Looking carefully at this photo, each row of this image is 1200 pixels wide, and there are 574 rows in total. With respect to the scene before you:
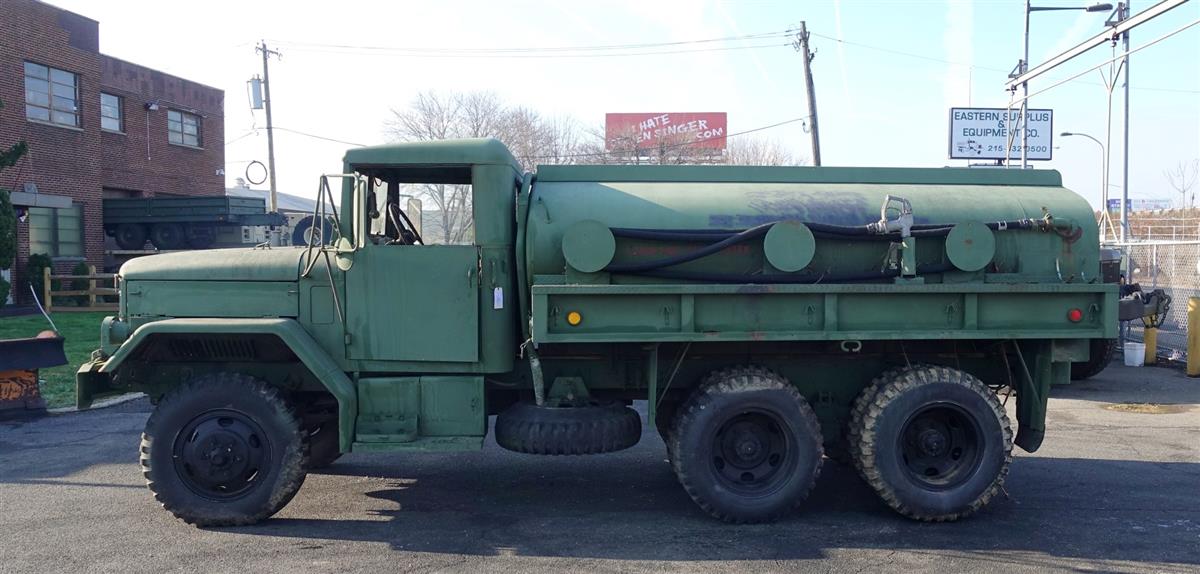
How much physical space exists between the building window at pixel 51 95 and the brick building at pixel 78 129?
0.09ft

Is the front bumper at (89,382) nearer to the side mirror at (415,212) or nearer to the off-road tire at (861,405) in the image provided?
the side mirror at (415,212)

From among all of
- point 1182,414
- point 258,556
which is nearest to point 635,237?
point 258,556

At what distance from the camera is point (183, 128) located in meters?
29.8

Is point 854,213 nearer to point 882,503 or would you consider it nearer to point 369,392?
point 882,503

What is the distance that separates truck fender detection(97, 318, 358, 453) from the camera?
18.2 feet

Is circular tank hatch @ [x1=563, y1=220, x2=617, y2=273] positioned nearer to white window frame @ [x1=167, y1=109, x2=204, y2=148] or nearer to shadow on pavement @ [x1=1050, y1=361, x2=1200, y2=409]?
shadow on pavement @ [x1=1050, y1=361, x2=1200, y2=409]

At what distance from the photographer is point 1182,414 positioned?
9.93m

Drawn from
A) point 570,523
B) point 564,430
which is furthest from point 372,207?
point 570,523

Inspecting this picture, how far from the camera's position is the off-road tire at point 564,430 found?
18.8 feet

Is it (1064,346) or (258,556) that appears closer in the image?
(258,556)

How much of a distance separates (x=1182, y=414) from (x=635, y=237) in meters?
8.07

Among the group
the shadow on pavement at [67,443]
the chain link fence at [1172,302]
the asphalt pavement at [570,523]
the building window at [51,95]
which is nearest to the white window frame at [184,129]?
the building window at [51,95]

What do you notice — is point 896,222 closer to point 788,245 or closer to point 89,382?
point 788,245

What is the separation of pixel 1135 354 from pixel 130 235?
25915 millimetres
